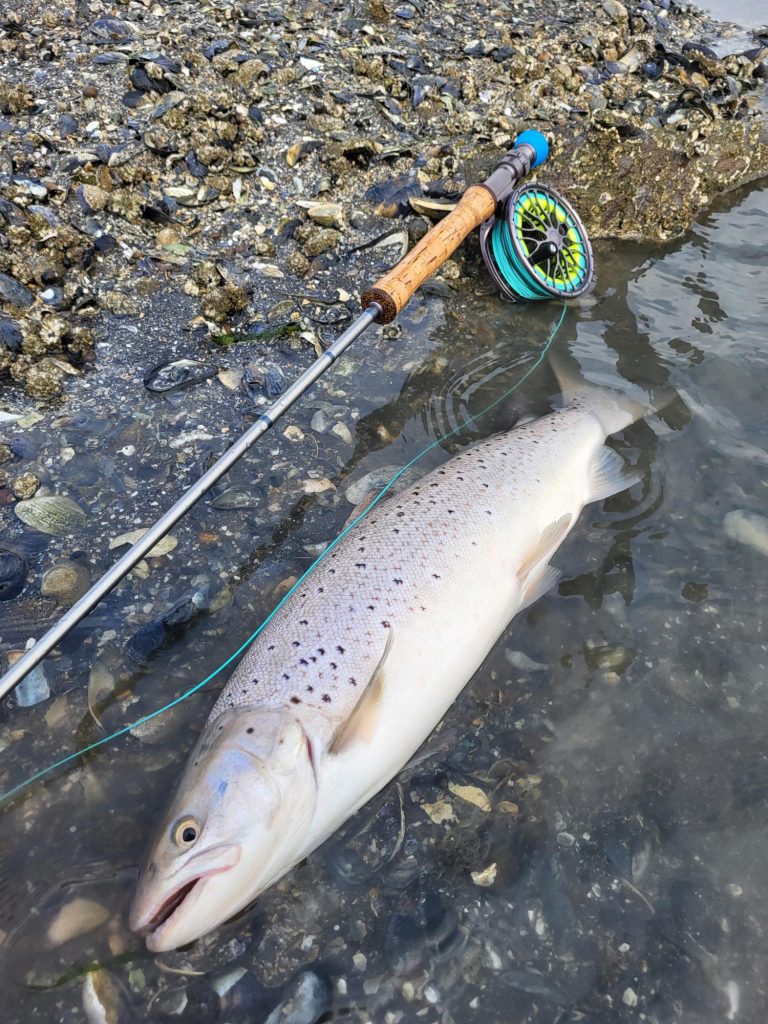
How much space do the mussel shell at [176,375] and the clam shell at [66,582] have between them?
145 cm

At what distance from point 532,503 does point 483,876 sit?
2003 mm

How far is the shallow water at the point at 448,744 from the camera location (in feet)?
8.41

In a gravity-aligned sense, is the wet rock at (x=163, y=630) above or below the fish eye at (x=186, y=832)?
above

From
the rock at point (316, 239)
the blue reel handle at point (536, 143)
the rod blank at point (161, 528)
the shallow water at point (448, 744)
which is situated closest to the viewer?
the shallow water at point (448, 744)

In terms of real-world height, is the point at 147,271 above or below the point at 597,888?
above

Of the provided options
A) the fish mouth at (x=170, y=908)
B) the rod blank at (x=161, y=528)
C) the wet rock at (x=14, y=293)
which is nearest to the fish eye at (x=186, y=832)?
the fish mouth at (x=170, y=908)

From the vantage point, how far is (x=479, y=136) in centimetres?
647

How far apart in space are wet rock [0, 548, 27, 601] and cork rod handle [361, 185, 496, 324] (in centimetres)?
253

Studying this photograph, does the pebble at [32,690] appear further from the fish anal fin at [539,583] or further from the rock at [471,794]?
the fish anal fin at [539,583]

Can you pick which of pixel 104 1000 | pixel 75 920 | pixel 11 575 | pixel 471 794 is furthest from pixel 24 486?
pixel 471 794

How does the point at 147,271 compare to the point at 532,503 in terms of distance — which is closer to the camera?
the point at 532,503

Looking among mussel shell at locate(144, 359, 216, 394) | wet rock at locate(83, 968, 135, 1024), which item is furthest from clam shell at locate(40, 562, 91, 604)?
wet rock at locate(83, 968, 135, 1024)

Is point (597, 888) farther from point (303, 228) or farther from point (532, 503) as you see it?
point (303, 228)

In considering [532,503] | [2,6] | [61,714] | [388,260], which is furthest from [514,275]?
[2,6]
